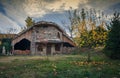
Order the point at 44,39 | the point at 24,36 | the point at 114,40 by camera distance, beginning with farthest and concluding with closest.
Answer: the point at 44,39 < the point at 24,36 < the point at 114,40

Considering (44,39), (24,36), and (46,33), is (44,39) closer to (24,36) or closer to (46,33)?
(46,33)

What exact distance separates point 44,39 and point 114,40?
26601mm

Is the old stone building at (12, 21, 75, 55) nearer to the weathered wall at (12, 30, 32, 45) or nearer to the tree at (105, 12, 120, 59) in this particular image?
the weathered wall at (12, 30, 32, 45)

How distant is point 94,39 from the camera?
61406 millimetres

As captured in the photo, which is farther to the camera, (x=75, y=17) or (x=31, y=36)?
(x=75, y=17)

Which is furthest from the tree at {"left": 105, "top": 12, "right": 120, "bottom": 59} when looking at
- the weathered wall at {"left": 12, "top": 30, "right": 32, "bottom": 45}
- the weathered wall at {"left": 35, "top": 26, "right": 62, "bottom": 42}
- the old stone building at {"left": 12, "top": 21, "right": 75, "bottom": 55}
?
the weathered wall at {"left": 12, "top": 30, "right": 32, "bottom": 45}

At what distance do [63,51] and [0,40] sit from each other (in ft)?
57.3

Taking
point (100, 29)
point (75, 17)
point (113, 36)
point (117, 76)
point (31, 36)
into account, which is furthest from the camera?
point (75, 17)

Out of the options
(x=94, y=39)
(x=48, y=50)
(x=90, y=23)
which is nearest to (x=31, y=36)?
(x=48, y=50)

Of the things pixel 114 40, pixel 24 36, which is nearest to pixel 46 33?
pixel 24 36

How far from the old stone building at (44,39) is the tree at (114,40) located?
77.2 feet

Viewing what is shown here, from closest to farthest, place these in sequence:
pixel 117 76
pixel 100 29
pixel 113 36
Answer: pixel 117 76 < pixel 113 36 < pixel 100 29

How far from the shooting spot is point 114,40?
29688 millimetres

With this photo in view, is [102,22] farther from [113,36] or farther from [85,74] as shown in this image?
[85,74]
